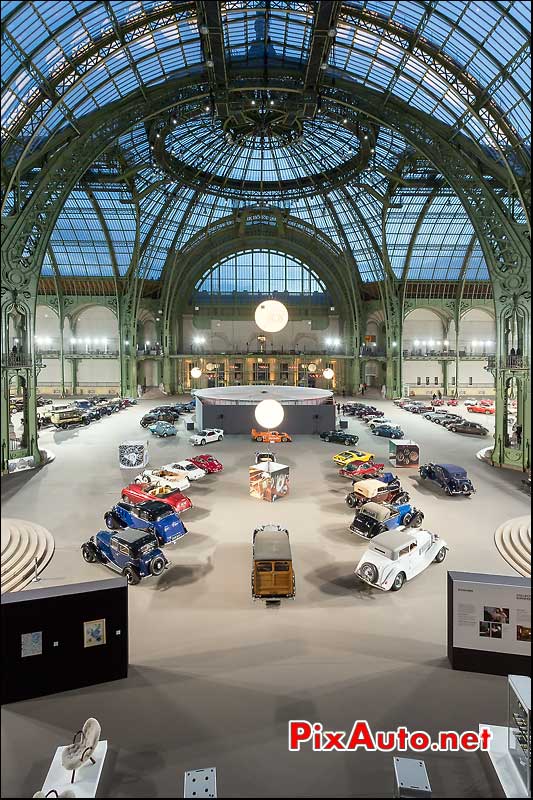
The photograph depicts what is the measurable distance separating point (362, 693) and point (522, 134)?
96.3 ft

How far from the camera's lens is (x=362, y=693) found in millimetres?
9484

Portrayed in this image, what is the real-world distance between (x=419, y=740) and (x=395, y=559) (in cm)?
563

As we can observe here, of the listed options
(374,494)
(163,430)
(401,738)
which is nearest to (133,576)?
(401,738)

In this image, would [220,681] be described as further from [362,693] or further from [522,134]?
[522,134]

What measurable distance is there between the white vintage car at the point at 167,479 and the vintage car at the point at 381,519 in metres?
8.96

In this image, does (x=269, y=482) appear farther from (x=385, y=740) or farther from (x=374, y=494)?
(x=385, y=740)

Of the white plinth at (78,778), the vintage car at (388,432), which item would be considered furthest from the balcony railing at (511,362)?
the white plinth at (78,778)

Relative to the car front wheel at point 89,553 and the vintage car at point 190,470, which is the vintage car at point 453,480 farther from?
the car front wheel at point 89,553

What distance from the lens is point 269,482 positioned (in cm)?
2142

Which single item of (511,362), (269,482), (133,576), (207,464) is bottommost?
(133,576)

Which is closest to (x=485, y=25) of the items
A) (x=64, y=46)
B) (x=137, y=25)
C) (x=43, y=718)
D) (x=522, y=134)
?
(x=522, y=134)

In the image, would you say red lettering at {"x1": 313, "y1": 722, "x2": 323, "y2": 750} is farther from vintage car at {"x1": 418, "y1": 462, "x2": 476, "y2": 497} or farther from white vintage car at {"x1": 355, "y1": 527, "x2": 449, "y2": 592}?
vintage car at {"x1": 418, "y1": 462, "x2": 476, "y2": 497}

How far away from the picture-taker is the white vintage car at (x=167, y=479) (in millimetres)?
22391

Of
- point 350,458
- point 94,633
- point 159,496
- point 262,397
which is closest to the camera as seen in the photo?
point 94,633
